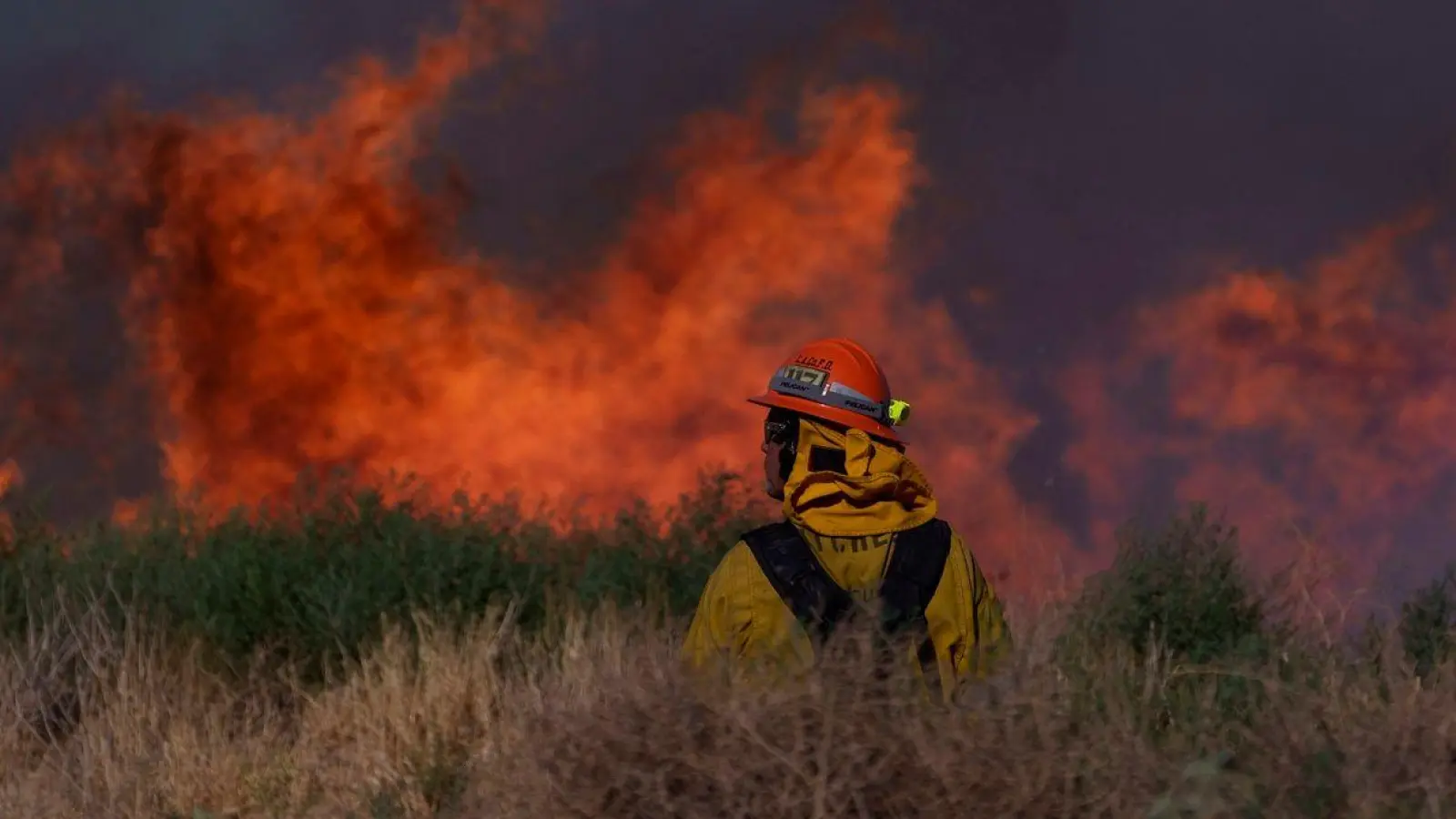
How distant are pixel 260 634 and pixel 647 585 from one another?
2491mm

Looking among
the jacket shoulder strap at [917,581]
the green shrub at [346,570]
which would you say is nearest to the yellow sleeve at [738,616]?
the jacket shoulder strap at [917,581]

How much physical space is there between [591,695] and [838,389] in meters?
1.51

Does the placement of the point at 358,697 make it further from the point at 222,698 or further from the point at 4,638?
the point at 4,638

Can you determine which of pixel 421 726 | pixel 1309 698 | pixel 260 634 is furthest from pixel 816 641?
pixel 260 634

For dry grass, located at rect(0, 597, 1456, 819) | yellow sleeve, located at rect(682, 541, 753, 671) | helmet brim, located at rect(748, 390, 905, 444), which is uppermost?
helmet brim, located at rect(748, 390, 905, 444)

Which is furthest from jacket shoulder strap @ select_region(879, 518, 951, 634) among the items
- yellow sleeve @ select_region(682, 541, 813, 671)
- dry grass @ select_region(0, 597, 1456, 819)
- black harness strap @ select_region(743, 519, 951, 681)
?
dry grass @ select_region(0, 597, 1456, 819)

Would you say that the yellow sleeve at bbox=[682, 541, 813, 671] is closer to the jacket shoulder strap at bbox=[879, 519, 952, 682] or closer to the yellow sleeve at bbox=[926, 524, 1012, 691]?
the jacket shoulder strap at bbox=[879, 519, 952, 682]

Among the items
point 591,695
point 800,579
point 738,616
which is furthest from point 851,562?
point 591,695

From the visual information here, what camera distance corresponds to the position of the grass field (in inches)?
178

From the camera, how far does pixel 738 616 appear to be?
549 cm

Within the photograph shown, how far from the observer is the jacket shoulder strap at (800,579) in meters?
5.45

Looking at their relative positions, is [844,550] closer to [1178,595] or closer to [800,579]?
[800,579]

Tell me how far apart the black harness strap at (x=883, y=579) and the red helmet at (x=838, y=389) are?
43cm

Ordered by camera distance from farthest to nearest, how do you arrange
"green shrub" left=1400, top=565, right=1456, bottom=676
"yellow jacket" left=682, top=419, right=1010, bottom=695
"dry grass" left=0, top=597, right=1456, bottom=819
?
1. "green shrub" left=1400, top=565, right=1456, bottom=676
2. "yellow jacket" left=682, top=419, right=1010, bottom=695
3. "dry grass" left=0, top=597, right=1456, bottom=819
